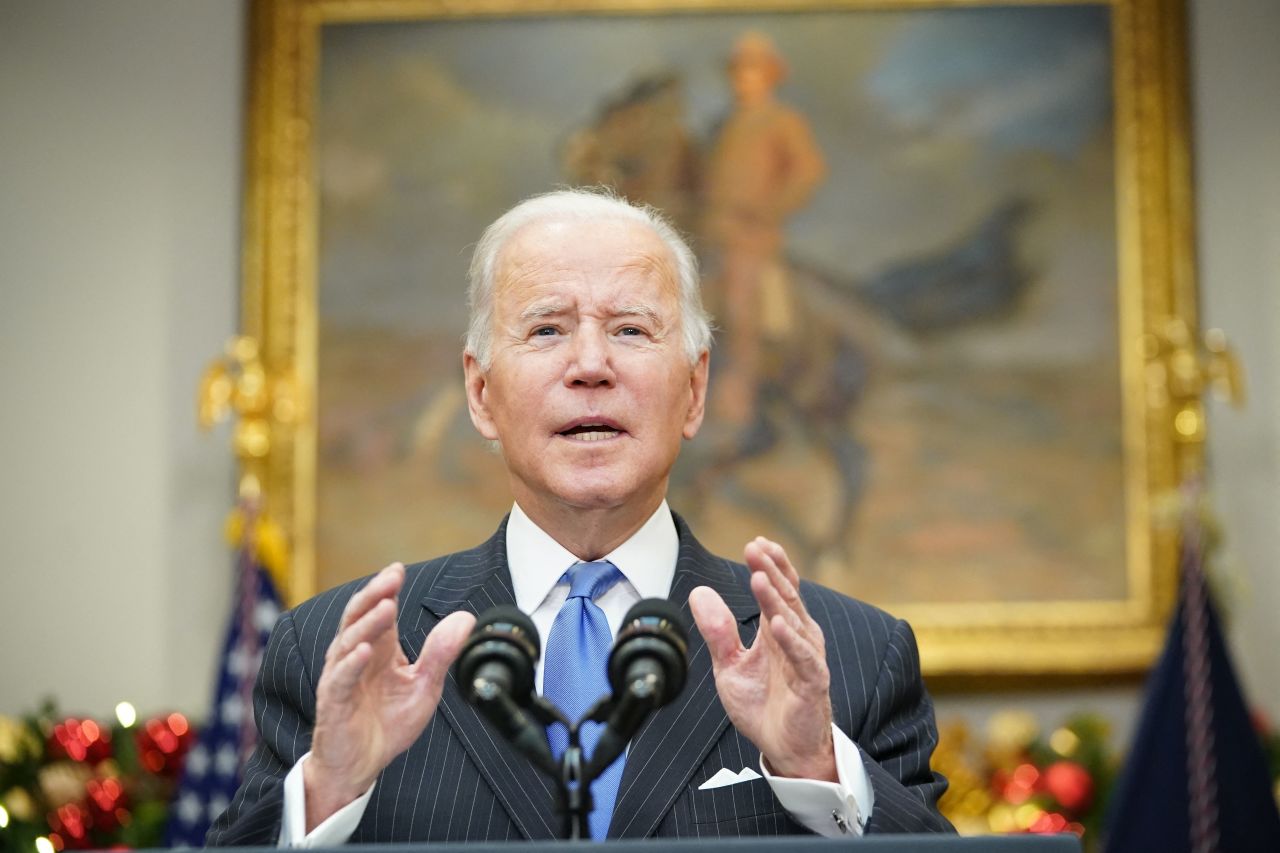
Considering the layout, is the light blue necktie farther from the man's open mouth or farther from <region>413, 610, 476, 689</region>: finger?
<region>413, 610, 476, 689</region>: finger

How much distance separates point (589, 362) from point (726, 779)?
0.74m

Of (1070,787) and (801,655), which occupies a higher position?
→ (801,655)

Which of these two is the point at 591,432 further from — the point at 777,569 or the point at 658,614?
the point at 658,614

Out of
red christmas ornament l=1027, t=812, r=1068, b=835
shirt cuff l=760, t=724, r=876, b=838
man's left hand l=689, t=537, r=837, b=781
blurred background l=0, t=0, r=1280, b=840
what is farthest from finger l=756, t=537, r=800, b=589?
blurred background l=0, t=0, r=1280, b=840

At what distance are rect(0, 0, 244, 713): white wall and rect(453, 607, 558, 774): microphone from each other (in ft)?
15.5

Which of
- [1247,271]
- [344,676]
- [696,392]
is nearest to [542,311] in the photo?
[696,392]

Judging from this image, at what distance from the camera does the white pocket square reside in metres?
2.47

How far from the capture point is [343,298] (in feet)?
21.4

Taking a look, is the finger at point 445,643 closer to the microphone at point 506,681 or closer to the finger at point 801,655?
the microphone at point 506,681

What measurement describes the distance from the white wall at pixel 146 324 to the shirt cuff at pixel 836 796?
4083 millimetres

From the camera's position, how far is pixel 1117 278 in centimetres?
643

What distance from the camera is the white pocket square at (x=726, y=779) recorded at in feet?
8.11

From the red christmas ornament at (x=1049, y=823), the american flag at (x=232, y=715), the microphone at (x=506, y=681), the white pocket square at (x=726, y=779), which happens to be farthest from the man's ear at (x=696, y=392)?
the red christmas ornament at (x=1049, y=823)

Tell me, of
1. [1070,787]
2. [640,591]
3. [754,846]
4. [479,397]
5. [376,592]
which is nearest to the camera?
[754,846]
